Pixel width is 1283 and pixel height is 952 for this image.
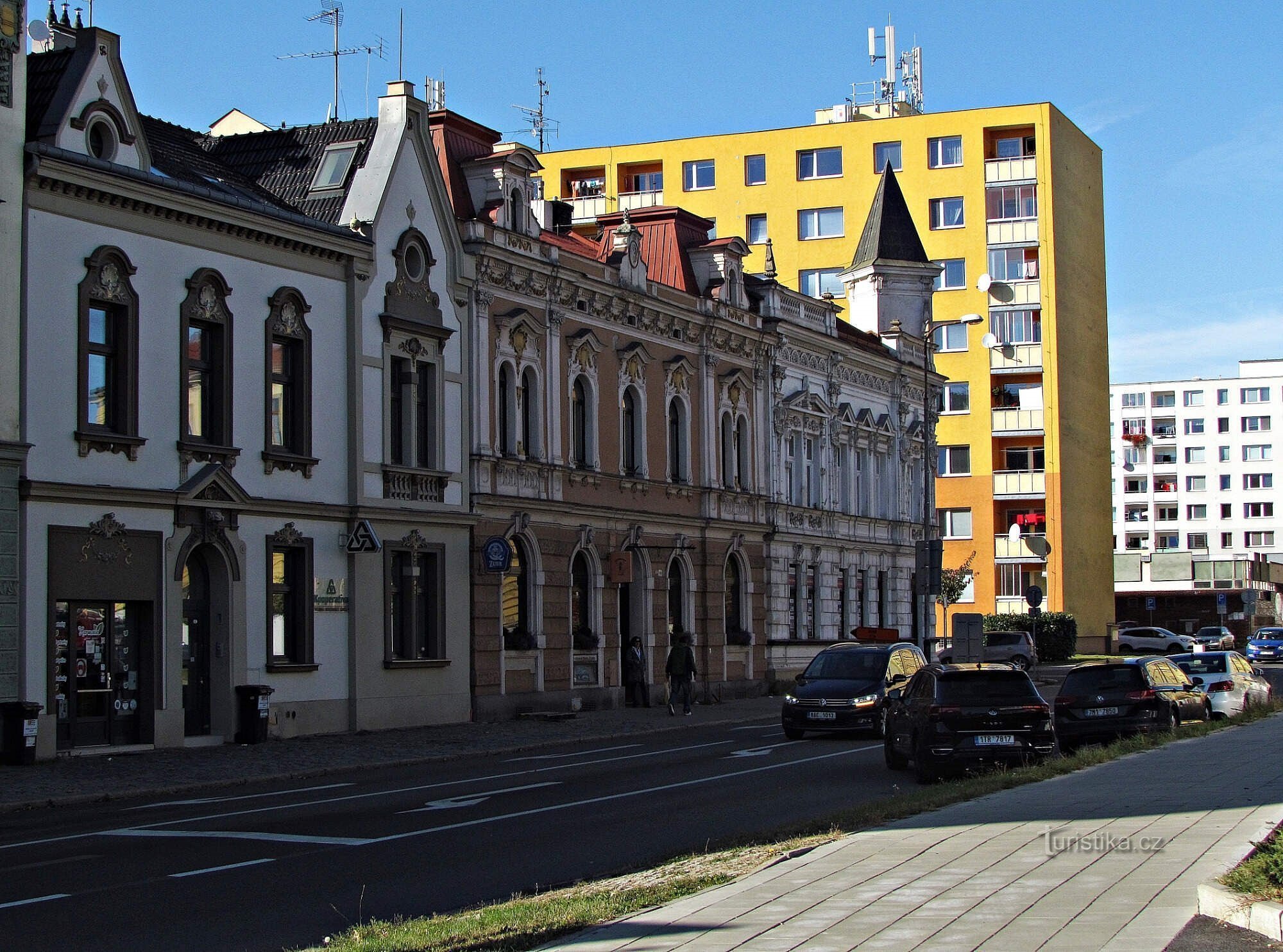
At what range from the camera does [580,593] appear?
3856 cm

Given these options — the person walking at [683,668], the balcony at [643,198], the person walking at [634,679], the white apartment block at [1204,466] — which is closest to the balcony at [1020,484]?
the balcony at [643,198]

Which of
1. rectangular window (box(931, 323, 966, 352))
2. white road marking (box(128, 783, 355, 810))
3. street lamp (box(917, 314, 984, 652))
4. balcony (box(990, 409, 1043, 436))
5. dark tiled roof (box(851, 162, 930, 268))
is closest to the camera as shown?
white road marking (box(128, 783, 355, 810))

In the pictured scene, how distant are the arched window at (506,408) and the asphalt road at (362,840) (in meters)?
12.8

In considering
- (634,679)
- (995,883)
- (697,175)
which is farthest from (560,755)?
(697,175)

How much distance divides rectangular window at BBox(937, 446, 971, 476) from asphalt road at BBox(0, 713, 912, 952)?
183ft

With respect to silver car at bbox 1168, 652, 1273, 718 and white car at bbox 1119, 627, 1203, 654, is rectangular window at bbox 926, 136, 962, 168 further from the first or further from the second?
silver car at bbox 1168, 652, 1273, 718

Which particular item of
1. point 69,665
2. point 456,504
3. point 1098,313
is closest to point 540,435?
point 456,504

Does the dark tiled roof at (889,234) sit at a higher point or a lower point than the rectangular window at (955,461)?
higher

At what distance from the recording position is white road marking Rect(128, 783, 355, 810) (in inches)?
746

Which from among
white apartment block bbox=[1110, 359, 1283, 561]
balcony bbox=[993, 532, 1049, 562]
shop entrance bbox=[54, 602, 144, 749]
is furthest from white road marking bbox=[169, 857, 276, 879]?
white apartment block bbox=[1110, 359, 1283, 561]

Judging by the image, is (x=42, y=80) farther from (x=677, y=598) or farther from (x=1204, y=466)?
(x=1204, y=466)

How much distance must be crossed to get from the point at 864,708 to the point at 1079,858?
54.2 feet

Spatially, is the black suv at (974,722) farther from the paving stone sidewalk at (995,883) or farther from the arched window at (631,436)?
the arched window at (631,436)

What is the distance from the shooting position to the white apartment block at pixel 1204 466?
140375mm
